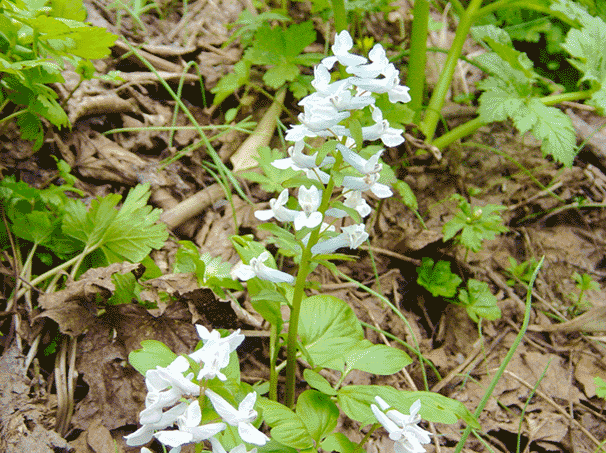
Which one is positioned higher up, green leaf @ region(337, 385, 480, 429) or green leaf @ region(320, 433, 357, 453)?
green leaf @ region(337, 385, 480, 429)

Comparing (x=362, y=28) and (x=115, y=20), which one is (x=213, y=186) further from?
(x=362, y=28)

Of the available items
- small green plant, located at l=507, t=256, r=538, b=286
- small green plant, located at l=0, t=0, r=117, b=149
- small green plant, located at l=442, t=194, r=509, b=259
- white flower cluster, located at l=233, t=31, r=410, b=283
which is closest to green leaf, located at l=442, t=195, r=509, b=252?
small green plant, located at l=442, t=194, r=509, b=259

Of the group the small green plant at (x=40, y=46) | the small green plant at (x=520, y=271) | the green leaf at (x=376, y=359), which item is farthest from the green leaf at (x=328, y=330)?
the small green plant at (x=520, y=271)

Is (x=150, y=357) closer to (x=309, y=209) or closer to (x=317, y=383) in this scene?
(x=317, y=383)

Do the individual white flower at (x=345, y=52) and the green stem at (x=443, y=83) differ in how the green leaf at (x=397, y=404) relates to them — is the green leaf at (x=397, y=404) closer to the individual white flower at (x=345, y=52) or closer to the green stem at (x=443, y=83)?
the individual white flower at (x=345, y=52)

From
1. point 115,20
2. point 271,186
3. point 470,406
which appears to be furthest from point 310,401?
point 115,20

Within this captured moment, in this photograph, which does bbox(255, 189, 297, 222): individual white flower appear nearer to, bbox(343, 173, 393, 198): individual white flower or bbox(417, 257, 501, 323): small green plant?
bbox(343, 173, 393, 198): individual white flower

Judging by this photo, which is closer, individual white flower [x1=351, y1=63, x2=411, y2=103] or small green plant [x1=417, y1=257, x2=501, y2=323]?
individual white flower [x1=351, y1=63, x2=411, y2=103]
